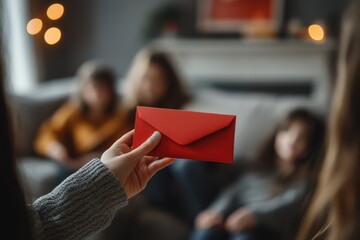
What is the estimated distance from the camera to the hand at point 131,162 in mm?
726

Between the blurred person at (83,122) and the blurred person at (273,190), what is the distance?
594 millimetres

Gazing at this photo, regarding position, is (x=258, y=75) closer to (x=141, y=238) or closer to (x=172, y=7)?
(x=172, y=7)

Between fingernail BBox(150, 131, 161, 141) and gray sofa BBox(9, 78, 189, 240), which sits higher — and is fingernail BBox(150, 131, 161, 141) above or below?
above

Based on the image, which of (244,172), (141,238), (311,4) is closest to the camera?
(141,238)

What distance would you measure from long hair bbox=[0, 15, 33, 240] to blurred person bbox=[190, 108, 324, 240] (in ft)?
4.62

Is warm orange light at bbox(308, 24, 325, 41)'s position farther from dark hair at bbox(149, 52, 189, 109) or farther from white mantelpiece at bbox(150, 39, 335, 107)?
dark hair at bbox(149, 52, 189, 109)

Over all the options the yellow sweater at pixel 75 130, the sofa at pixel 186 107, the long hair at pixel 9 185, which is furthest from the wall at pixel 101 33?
the long hair at pixel 9 185

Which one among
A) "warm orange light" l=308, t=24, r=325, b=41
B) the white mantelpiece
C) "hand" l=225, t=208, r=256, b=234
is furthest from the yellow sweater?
"warm orange light" l=308, t=24, r=325, b=41

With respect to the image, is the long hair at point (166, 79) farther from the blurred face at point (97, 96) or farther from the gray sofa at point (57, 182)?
the gray sofa at point (57, 182)

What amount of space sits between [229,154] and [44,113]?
2.09m

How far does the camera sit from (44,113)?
2662mm

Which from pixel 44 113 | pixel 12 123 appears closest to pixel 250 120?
pixel 44 113

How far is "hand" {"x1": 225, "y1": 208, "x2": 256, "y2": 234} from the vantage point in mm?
1927

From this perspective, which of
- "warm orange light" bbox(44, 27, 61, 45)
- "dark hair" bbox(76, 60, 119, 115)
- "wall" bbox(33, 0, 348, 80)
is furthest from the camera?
"wall" bbox(33, 0, 348, 80)
